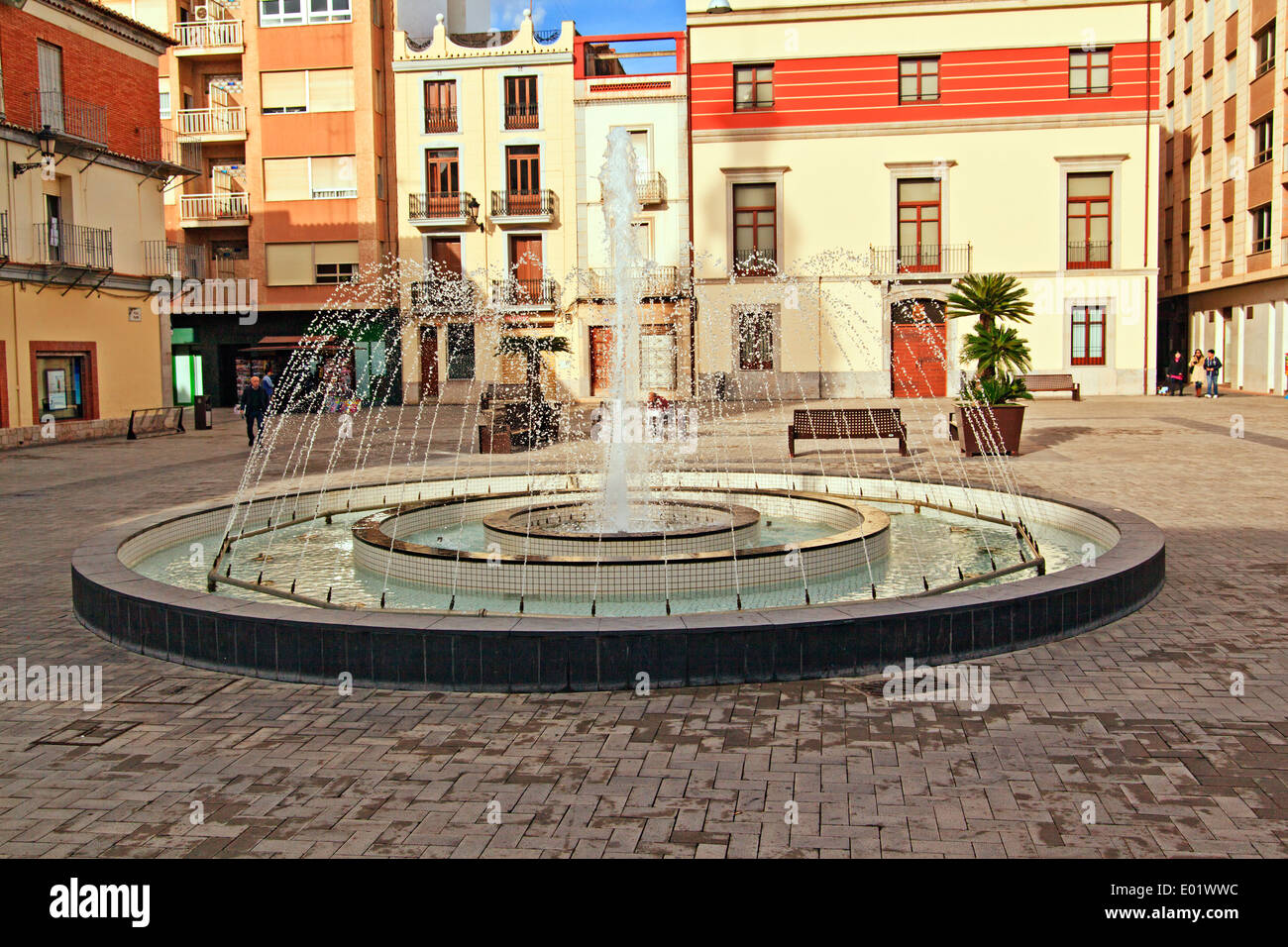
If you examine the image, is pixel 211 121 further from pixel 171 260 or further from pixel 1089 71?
pixel 1089 71

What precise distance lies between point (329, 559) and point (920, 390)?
2918 centimetres

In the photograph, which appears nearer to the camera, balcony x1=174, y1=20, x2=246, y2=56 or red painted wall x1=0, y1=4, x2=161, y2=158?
red painted wall x1=0, y1=4, x2=161, y2=158

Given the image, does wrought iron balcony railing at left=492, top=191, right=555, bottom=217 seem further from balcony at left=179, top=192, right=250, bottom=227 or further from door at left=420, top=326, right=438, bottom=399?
balcony at left=179, top=192, right=250, bottom=227

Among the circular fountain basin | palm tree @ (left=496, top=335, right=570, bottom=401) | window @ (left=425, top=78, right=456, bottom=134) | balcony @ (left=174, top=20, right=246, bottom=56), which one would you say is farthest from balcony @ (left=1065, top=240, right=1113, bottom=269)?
the circular fountain basin

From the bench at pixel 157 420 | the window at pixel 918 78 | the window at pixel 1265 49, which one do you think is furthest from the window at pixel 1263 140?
the bench at pixel 157 420

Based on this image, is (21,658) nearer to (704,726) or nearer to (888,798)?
(704,726)

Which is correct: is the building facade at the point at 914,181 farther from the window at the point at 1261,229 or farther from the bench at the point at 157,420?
the bench at the point at 157,420

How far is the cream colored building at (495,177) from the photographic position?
36875 mm

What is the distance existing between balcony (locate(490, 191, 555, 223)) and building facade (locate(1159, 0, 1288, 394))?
2239 cm

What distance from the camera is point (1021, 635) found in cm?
619

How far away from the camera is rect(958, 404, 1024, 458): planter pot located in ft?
53.8

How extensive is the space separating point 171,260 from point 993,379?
936 inches

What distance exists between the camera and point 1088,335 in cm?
3409

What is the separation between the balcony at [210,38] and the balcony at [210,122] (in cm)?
185
